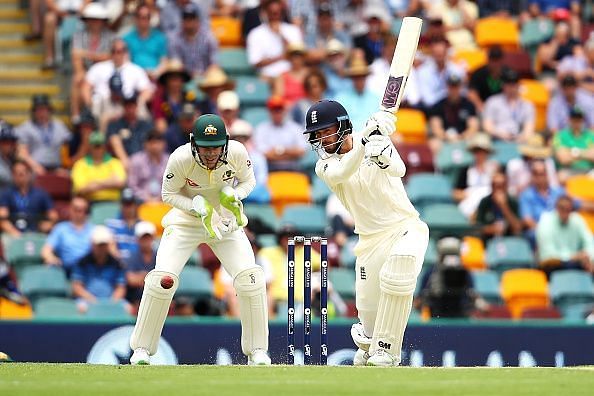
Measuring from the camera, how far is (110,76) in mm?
14062

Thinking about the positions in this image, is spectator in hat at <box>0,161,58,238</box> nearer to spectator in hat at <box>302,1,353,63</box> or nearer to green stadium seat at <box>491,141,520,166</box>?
spectator in hat at <box>302,1,353,63</box>

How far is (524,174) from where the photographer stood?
14.5m

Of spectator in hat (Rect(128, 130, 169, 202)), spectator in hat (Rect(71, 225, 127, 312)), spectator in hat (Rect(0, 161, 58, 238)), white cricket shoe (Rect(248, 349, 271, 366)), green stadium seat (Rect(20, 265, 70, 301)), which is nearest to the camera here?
white cricket shoe (Rect(248, 349, 271, 366))

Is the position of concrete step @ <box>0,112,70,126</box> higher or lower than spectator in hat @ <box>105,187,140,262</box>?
higher

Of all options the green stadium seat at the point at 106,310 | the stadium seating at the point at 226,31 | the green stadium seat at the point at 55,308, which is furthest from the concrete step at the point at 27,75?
the green stadium seat at the point at 106,310

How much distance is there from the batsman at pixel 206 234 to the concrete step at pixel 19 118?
17.4ft

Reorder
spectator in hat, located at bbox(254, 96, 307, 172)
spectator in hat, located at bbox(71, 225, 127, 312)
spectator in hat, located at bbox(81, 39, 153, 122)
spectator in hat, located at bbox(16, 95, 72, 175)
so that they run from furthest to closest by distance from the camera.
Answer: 1. spectator in hat, located at bbox(254, 96, 307, 172)
2. spectator in hat, located at bbox(81, 39, 153, 122)
3. spectator in hat, located at bbox(16, 95, 72, 175)
4. spectator in hat, located at bbox(71, 225, 127, 312)

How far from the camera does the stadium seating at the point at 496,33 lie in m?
16.1

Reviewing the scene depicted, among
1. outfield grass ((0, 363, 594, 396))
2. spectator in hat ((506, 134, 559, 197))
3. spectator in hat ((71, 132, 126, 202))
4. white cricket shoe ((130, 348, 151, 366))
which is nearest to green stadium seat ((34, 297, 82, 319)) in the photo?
spectator in hat ((71, 132, 126, 202))

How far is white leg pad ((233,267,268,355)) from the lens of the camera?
9586 mm

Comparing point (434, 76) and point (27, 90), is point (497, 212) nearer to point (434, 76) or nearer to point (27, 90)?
point (434, 76)

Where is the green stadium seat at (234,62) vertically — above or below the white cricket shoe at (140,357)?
above

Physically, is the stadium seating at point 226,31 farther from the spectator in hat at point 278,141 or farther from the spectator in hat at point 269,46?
the spectator in hat at point 278,141

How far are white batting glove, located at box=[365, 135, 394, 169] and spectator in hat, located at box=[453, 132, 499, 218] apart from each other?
524 centimetres
